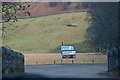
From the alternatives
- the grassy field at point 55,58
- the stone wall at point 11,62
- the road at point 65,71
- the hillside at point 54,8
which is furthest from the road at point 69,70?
the hillside at point 54,8

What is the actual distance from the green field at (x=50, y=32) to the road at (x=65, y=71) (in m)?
0.77

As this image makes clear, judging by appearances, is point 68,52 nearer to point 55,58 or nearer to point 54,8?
point 55,58

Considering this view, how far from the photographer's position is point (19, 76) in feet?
30.8

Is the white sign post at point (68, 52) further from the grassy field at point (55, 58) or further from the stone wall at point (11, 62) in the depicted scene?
the stone wall at point (11, 62)

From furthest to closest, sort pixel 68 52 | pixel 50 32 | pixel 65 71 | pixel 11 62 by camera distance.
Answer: pixel 68 52 < pixel 65 71 < pixel 50 32 < pixel 11 62

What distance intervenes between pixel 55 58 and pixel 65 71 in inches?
41.7

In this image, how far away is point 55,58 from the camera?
10938 millimetres

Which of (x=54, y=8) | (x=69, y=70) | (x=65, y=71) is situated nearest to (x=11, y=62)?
Result: (x=65, y=71)

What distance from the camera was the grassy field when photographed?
10.2 metres

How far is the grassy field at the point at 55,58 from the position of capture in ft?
33.6

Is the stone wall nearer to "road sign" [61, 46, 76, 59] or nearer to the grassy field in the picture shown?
the grassy field

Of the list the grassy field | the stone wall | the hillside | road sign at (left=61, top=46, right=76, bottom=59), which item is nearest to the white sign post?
road sign at (left=61, top=46, right=76, bottom=59)

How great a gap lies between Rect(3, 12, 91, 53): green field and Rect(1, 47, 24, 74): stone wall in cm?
35

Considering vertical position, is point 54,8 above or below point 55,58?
above
